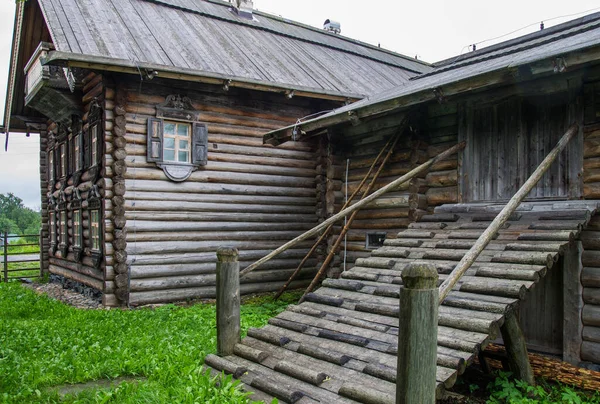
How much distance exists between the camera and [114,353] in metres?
6.24

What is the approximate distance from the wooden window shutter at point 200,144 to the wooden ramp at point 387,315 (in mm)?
5921

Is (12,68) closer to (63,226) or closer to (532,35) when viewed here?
(63,226)

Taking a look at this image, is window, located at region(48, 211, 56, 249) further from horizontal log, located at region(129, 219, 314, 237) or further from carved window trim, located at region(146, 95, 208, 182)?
carved window trim, located at region(146, 95, 208, 182)

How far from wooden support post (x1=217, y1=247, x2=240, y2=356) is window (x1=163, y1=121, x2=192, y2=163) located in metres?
6.21

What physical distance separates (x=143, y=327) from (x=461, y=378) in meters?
4.98

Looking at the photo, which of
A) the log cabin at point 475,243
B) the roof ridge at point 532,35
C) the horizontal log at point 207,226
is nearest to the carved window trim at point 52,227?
the horizontal log at point 207,226

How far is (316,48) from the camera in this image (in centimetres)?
1761

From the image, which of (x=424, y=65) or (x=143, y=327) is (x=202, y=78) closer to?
(x=143, y=327)

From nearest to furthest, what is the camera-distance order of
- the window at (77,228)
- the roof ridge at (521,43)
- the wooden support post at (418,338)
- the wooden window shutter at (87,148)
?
the wooden support post at (418,338)
the roof ridge at (521,43)
the wooden window shutter at (87,148)
the window at (77,228)

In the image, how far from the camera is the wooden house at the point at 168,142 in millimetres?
10680

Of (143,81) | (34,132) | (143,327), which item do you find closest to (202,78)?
(143,81)

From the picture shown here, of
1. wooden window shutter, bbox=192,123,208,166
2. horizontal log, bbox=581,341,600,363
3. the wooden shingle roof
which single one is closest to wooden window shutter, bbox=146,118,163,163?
wooden window shutter, bbox=192,123,208,166

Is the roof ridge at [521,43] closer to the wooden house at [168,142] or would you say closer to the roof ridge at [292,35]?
the wooden house at [168,142]

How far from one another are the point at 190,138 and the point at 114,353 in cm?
638
